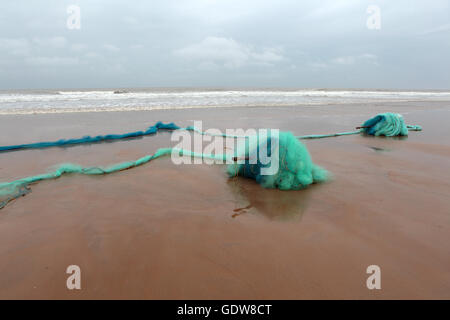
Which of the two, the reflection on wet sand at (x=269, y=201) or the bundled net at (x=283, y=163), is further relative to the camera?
the bundled net at (x=283, y=163)

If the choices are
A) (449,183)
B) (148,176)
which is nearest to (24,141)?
(148,176)

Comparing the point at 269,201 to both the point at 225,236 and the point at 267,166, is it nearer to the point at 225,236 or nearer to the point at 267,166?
the point at 267,166

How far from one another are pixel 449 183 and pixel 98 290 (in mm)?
3721

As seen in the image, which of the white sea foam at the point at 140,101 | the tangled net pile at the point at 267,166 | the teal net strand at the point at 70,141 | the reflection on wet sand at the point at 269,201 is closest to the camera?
the reflection on wet sand at the point at 269,201

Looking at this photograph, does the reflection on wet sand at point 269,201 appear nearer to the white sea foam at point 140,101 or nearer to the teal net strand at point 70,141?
the teal net strand at point 70,141

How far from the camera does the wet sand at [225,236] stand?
1.39 meters

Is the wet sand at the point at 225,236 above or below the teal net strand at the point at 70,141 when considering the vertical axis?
below

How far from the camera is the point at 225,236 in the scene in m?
1.83

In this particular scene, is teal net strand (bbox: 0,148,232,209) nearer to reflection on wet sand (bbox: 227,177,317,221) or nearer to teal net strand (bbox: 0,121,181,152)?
reflection on wet sand (bbox: 227,177,317,221)

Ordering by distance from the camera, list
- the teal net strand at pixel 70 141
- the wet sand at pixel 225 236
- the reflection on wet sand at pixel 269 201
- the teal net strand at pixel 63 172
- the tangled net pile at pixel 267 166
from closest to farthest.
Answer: the wet sand at pixel 225 236 < the reflection on wet sand at pixel 269 201 < the teal net strand at pixel 63 172 < the tangled net pile at pixel 267 166 < the teal net strand at pixel 70 141

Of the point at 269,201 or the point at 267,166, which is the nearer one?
the point at 269,201

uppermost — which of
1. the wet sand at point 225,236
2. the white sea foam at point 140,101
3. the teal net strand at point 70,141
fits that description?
the white sea foam at point 140,101

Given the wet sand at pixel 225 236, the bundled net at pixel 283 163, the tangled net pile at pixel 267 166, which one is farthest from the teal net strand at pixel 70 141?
the bundled net at pixel 283 163

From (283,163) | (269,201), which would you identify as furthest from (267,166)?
(269,201)
